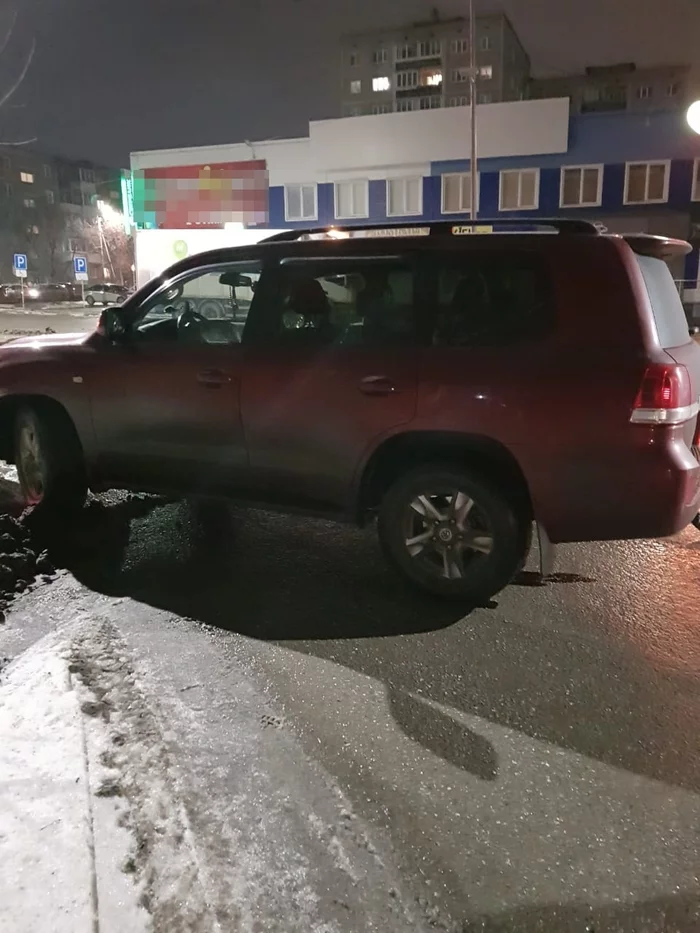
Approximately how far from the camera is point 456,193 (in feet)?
107

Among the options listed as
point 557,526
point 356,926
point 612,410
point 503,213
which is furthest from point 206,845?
point 503,213

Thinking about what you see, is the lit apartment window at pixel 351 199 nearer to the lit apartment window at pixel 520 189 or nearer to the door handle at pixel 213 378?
the lit apartment window at pixel 520 189

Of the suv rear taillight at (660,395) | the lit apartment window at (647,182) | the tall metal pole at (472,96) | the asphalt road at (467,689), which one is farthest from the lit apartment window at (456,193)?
the suv rear taillight at (660,395)

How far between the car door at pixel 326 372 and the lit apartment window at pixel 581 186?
29.7 meters

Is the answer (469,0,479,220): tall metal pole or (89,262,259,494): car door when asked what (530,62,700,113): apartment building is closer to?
(469,0,479,220): tall metal pole

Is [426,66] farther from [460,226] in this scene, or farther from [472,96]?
[460,226]

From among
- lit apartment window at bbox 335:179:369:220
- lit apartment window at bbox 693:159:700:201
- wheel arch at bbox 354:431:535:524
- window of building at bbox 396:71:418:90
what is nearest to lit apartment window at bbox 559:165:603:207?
lit apartment window at bbox 693:159:700:201

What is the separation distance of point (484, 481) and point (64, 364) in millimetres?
3057

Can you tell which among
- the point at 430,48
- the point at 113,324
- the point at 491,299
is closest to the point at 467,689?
the point at 491,299

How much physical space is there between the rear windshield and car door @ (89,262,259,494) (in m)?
2.29

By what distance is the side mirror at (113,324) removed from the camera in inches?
199

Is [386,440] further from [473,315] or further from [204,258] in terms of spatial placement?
[204,258]

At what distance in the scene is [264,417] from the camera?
4578 mm

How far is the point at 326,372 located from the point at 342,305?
425 mm
